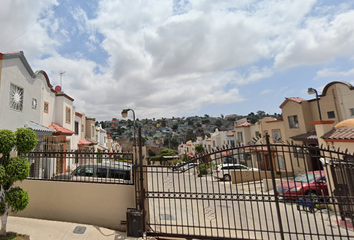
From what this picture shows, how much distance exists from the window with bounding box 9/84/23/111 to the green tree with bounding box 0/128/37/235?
6.47m

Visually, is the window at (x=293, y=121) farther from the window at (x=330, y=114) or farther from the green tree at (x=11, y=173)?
the green tree at (x=11, y=173)

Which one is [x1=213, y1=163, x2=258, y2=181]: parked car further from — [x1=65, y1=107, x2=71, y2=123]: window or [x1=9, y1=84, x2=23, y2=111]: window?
[x1=65, y1=107, x2=71, y2=123]: window

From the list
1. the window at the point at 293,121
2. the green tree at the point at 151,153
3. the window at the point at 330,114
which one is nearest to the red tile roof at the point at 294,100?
the window at the point at 293,121

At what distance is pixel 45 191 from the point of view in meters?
5.20

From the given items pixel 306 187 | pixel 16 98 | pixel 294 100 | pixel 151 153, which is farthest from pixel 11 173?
pixel 151 153

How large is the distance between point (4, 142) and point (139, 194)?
3.23 metres

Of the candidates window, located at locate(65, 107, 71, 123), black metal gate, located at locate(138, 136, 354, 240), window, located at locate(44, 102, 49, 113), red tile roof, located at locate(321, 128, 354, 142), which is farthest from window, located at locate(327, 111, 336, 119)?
window, located at locate(44, 102, 49, 113)

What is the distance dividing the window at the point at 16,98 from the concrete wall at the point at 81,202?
5730mm

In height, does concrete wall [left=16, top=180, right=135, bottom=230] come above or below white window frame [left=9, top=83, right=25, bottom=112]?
below

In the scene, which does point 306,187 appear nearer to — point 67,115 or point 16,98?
point 16,98

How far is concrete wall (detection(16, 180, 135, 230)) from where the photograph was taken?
191 inches

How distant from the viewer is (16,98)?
894 cm

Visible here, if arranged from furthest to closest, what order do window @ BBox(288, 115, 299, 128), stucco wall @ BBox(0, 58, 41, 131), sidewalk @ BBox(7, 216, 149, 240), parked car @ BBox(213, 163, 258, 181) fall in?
window @ BBox(288, 115, 299, 128), stucco wall @ BBox(0, 58, 41, 131), sidewalk @ BBox(7, 216, 149, 240), parked car @ BBox(213, 163, 258, 181)

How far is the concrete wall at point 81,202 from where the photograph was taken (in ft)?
15.9
